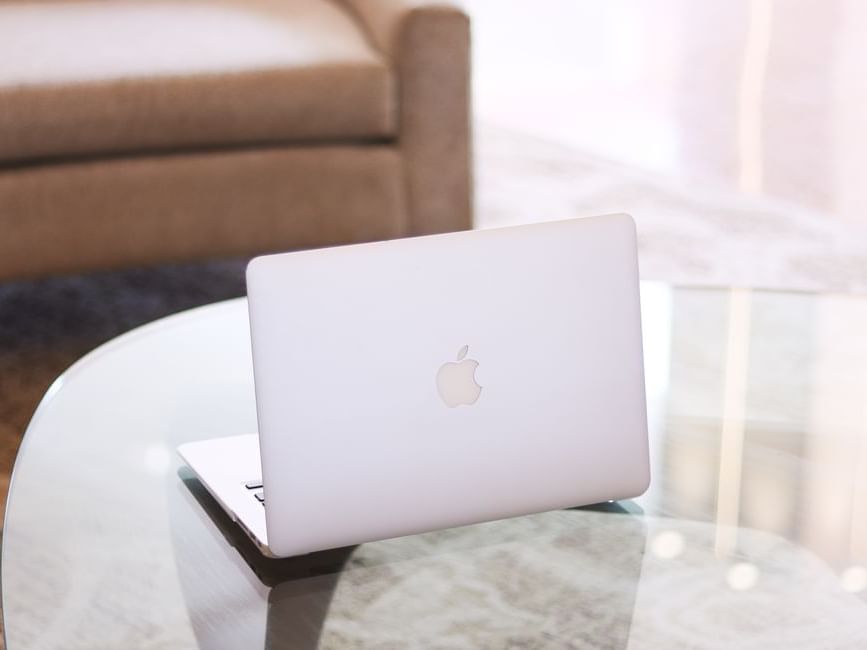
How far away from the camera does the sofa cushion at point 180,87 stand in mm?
2025

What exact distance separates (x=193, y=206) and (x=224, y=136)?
0.44 feet

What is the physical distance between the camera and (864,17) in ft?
14.7

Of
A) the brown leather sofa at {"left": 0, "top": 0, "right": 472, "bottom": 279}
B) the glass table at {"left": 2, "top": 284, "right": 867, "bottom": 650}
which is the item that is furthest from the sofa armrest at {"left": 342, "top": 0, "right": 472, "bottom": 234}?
the glass table at {"left": 2, "top": 284, "right": 867, "bottom": 650}

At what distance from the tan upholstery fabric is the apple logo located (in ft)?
4.45

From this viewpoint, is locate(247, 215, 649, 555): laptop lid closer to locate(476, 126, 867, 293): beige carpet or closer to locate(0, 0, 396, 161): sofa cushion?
locate(0, 0, 396, 161): sofa cushion

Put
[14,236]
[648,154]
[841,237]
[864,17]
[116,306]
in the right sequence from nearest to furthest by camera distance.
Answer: [14,236] → [116,306] → [841,237] → [648,154] → [864,17]

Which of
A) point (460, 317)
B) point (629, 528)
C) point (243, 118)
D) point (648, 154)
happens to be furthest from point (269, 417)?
point (648, 154)

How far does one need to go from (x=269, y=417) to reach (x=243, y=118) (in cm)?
135

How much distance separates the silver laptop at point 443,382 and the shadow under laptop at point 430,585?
2cm

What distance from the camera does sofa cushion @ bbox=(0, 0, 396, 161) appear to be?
2.03m

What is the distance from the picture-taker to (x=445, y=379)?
0.87 metres

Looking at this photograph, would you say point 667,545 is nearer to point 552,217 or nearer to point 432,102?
point 432,102

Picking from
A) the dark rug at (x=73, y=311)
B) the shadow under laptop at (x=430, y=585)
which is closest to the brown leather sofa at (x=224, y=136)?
the dark rug at (x=73, y=311)

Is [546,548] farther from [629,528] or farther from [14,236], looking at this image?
[14,236]
